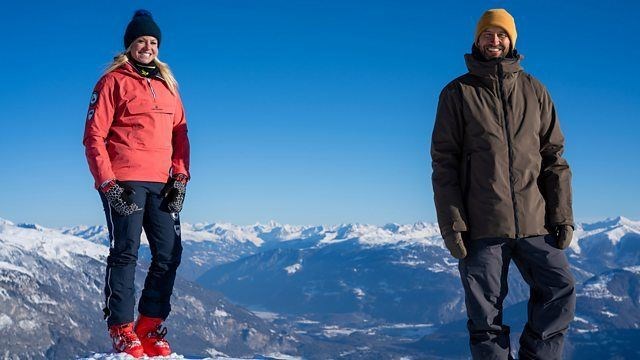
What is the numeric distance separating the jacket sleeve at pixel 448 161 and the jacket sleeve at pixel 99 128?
420 cm

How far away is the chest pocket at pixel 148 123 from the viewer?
8102mm

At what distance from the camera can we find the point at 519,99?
6.75 metres

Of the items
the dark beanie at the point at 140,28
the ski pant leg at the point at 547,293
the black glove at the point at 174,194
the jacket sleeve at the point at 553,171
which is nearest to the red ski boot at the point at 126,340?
the black glove at the point at 174,194

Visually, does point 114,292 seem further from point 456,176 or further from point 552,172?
point 552,172

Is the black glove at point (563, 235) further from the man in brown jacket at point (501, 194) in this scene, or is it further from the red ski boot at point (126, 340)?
the red ski boot at point (126, 340)

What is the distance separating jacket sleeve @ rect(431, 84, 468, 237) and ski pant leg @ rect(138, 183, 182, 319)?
12.8ft

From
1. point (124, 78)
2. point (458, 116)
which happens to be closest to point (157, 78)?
point (124, 78)

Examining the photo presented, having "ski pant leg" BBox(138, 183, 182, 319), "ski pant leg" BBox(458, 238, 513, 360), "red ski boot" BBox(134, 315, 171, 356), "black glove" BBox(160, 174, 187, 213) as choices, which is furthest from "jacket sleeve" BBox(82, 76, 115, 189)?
"ski pant leg" BBox(458, 238, 513, 360)

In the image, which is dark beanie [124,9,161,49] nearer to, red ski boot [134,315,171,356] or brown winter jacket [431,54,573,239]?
red ski boot [134,315,171,356]

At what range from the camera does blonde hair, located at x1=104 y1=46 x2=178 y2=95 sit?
27.3 ft

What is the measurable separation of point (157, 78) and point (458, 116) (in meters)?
4.38

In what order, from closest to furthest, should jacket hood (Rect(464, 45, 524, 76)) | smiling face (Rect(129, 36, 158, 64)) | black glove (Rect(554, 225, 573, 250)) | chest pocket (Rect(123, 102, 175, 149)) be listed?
black glove (Rect(554, 225, 573, 250))
jacket hood (Rect(464, 45, 524, 76))
chest pocket (Rect(123, 102, 175, 149))
smiling face (Rect(129, 36, 158, 64))

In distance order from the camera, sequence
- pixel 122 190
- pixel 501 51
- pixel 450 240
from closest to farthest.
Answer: pixel 450 240, pixel 501 51, pixel 122 190

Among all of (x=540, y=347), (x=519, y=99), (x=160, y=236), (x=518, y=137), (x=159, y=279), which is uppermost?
(x=519, y=99)
